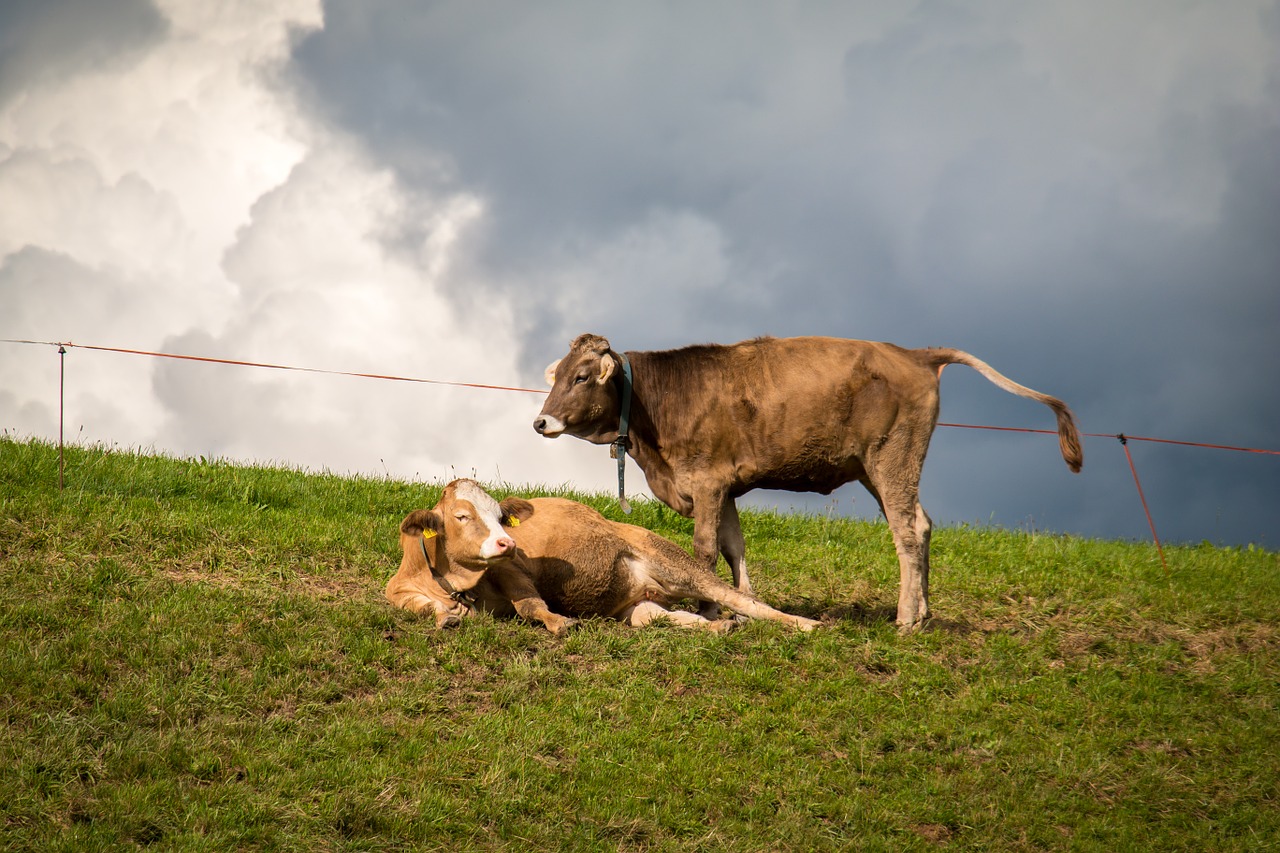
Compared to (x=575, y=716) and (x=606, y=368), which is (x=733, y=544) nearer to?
(x=606, y=368)

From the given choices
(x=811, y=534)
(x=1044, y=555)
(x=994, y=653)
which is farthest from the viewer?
(x=811, y=534)

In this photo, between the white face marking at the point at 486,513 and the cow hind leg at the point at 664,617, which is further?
the cow hind leg at the point at 664,617

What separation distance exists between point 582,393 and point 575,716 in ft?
11.4

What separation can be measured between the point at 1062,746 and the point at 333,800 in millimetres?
5877

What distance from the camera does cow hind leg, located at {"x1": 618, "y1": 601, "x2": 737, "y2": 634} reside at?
35.2 feet

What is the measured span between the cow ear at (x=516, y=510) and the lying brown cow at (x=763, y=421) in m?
0.78

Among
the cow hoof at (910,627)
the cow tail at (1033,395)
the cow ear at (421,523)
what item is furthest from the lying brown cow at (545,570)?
the cow tail at (1033,395)

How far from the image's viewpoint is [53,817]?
24.2ft

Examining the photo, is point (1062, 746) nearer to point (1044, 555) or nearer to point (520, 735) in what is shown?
point (520, 735)

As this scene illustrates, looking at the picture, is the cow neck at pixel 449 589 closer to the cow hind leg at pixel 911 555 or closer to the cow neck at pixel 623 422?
the cow neck at pixel 623 422

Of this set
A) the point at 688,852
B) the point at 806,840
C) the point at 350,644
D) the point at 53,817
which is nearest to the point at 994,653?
the point at 806,840

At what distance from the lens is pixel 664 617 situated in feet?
35.8

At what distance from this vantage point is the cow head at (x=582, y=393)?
11.3 m

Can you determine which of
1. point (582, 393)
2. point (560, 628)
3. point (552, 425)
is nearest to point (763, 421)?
point (582, 393)
